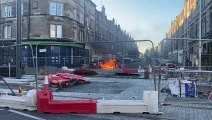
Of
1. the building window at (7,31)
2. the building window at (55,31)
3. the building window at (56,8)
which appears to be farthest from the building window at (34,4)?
the building window at (7,31)

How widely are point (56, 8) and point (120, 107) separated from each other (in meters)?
38.5

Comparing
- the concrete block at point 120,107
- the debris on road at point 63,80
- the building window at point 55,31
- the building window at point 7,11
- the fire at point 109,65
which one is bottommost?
the concrete block at point 120,107

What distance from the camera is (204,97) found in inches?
529

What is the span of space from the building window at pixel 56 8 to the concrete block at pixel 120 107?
37712mm

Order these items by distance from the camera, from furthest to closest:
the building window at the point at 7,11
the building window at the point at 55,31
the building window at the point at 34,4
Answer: the building window at the point at 7,11 < the building window at the point at 34,4 < the building window at the point at 55,31

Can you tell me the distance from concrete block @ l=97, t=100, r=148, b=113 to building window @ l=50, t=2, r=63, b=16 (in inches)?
1485

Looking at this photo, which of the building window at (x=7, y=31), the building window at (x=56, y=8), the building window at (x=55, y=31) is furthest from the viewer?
the building window at (x=7, y=31)

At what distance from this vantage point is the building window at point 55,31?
149ft

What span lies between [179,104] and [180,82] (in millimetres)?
2316

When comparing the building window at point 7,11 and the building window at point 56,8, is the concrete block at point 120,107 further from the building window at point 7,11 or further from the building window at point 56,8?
the building window at point 7,11

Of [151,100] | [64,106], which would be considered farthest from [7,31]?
[151,100]

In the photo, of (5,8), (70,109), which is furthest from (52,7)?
(70,109)

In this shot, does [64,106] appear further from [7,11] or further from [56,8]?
[7,11]

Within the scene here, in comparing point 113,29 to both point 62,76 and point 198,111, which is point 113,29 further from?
point 198,111
